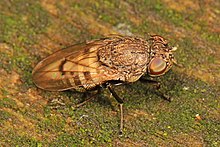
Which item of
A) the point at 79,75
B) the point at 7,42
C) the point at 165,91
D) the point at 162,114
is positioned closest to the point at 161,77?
the point at 165,91

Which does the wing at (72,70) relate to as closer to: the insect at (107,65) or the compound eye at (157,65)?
the insect at (107,65)

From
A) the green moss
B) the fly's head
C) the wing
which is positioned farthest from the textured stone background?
the fly's head

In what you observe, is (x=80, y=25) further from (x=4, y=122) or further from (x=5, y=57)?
(x=4, y=122)

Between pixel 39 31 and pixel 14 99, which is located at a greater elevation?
pixel 39 31

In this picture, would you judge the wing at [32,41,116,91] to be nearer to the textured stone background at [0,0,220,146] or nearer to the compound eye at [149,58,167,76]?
the textured stone background at [0,0,220,146]

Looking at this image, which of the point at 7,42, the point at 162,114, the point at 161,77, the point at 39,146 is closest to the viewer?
the point at 39,146

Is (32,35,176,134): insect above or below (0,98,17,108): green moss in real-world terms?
above

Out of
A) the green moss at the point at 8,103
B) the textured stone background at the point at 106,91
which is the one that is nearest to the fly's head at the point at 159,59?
the textured stone background at the point at 106,91
